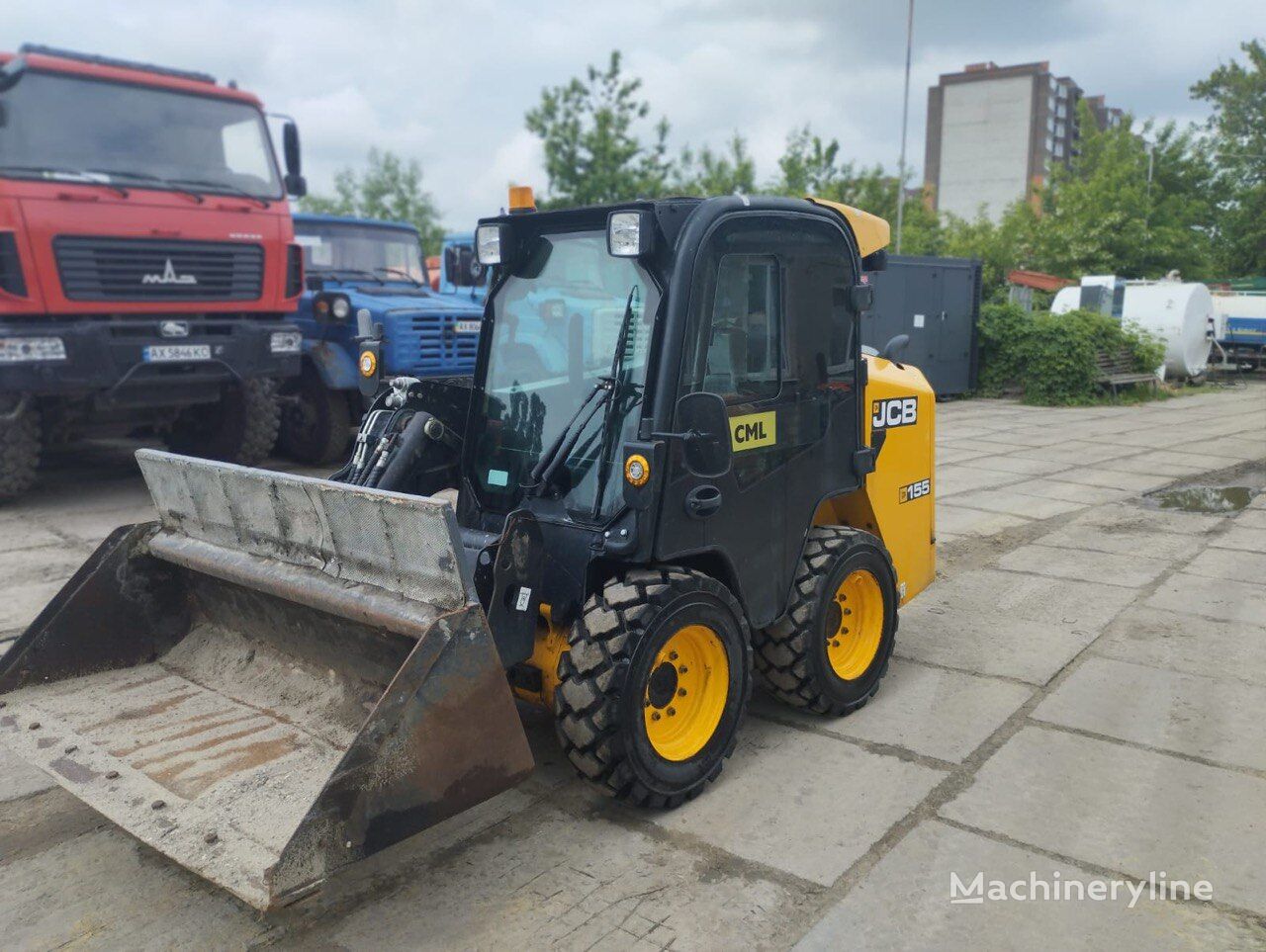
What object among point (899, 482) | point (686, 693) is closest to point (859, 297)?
point (899, 482)


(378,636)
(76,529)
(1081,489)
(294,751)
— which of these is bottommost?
(1081,489)

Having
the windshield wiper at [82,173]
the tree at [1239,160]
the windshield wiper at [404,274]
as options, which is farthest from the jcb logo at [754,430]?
the tree at [1239,160]

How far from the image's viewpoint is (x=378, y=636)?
3543 millimetres

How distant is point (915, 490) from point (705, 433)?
203 cm

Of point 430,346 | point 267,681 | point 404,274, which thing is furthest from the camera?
point 404,274

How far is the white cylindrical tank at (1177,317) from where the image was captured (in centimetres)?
2184

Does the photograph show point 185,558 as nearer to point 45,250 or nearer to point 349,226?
point 45,250

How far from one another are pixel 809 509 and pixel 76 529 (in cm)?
604

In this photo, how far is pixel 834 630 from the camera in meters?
4.56

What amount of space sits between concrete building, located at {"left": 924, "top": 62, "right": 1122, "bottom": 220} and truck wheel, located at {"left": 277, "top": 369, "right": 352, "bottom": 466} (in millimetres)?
70592

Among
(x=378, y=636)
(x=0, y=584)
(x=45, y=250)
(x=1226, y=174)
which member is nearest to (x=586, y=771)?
(x=378, y=636)

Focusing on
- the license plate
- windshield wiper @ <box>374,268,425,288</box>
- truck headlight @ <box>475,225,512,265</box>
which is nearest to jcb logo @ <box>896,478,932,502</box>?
truck headlight @ <box>475,225,512,265</box>

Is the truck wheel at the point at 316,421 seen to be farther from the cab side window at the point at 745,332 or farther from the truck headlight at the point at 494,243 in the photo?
the cab side window at the point at 745,332

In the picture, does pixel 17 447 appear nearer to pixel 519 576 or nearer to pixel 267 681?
pixel 267 681
